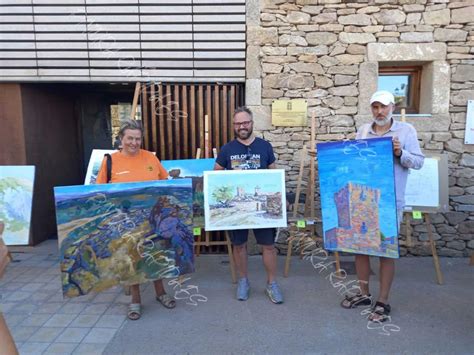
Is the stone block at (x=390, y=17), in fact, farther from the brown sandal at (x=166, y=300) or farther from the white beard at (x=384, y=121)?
the brown sandal at (x=166, y=300)

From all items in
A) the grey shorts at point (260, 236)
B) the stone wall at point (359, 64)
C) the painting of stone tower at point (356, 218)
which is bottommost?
the grey shorts at point (260, 236)

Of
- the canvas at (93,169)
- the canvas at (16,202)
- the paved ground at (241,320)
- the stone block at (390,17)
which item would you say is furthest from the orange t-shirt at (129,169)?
the stone block at (390,17)

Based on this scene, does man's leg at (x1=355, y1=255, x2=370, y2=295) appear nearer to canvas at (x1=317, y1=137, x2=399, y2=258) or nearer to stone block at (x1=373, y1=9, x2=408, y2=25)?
canvas at (x1=317, y1=137, x2=399, y2=258)

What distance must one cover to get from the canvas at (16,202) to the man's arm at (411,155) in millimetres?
3800

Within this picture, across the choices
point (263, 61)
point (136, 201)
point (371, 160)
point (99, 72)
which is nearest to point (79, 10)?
point (99, 72)

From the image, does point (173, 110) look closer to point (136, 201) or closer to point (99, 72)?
point (99, 72)

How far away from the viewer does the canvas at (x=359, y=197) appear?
9.18 feet

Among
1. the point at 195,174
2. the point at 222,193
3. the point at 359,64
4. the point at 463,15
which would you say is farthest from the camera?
the point at 359,64

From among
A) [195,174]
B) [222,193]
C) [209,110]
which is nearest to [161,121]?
[209,110]

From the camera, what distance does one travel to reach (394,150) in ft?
9.14

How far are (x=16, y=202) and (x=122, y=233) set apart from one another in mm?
1699

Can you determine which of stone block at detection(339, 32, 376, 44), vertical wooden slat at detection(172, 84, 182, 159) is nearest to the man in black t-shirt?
vertical wooden slat at detection(172, 84, 182, 159)

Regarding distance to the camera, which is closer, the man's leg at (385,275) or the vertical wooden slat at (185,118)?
the man's leg at (385,275)

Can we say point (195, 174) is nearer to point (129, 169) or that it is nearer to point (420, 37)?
point (129, 169)
